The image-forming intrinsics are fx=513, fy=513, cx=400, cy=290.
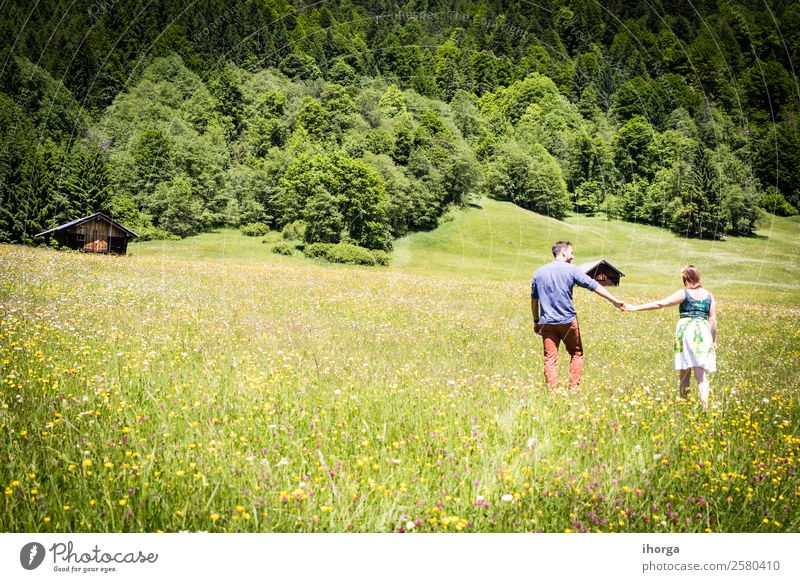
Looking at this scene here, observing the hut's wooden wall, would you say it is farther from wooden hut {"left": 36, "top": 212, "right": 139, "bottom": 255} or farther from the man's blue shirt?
the man's blue shirt

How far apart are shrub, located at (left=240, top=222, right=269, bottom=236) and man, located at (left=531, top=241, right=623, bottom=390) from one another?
13503 mm

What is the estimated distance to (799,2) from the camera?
219 inches

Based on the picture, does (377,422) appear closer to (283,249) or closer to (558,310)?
(558,310)

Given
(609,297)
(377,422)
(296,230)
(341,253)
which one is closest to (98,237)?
(296,230)

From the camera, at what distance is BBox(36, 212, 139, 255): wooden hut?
17.4 meters

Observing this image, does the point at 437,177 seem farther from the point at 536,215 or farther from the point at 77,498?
the point at 77,498

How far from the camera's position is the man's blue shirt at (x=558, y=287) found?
18.4 feet

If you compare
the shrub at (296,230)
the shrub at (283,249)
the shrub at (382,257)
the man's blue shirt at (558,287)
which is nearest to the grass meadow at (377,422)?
the man's blue shirt at (558,287)

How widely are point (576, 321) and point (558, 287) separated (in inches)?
17.4

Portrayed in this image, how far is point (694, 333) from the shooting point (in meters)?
5.39

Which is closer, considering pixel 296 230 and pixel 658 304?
pixel 658 304
